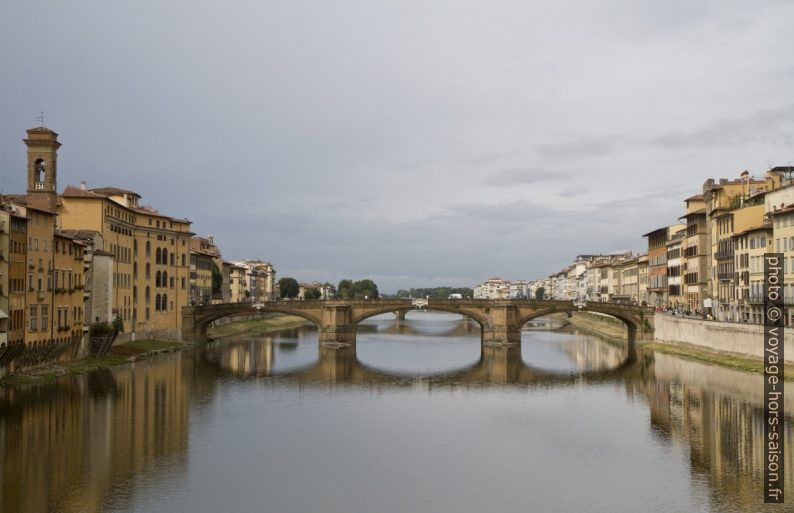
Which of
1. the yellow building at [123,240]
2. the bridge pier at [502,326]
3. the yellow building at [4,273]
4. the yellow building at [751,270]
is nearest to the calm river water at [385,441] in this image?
the yellow building at [4,273]

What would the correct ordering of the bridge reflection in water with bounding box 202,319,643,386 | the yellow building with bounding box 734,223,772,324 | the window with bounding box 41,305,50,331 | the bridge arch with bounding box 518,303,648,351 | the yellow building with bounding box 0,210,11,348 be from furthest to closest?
1. the bridge arch with bounding box 518,303,648,351
2. the yellow building with bounding box 734,223,772,324
3. the bridge reflection in water with bounding box 202,319,643,386
4. the window with bounding box 41,305,50,331
5. the yellow building with bounding box 0,210,11,348

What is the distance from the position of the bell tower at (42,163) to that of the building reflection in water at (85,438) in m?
14.4

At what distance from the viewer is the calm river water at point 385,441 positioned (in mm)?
26328

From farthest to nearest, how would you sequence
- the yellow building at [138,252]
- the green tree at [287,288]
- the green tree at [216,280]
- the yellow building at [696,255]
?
the green tree at [287,288] < the green tree at [216,280] < the yellow building at [696,255] < the yellow building at [138,252]

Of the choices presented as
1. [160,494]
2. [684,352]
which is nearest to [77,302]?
[160,494]

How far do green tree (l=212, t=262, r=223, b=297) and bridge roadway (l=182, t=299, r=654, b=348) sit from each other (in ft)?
112

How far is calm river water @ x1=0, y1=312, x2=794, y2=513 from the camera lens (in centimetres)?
2633

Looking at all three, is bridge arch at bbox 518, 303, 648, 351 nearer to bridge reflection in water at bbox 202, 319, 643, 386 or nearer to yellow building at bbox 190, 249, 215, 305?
bridge reflection in water at bbox 202, 319, 643, 386

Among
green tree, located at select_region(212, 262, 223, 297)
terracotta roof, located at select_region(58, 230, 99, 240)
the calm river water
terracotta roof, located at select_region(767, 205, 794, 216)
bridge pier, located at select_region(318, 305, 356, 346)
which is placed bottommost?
the calm river water

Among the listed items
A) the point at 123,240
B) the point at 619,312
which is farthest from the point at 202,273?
the point at 619,312

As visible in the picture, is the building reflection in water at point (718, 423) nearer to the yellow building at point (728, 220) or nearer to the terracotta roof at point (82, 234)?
the yellow building at point (728, 220)

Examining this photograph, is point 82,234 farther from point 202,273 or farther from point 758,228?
point 758,228

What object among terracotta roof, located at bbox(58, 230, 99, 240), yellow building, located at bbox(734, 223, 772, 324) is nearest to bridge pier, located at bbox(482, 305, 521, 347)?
yellow building, located at bbox(734, 223, 772, 324)

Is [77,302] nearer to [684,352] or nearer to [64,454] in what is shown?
[64,454]
